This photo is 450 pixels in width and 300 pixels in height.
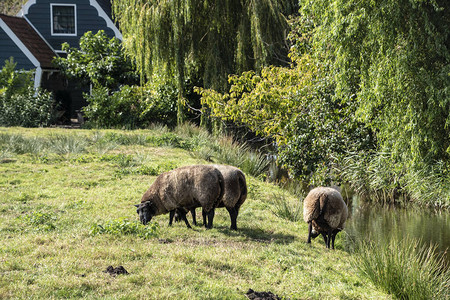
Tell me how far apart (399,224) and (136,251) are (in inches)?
324

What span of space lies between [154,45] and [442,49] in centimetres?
1370

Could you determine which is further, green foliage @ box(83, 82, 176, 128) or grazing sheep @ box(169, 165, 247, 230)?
green foliage @ box(83, 82, 176, 128)

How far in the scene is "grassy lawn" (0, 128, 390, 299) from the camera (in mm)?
5625

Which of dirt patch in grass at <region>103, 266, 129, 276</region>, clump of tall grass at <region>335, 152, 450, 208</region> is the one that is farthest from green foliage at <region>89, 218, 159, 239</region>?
clump of tall grass at <region>335, 152, 450, 208</region>

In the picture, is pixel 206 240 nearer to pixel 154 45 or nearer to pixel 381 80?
pixel 381 80

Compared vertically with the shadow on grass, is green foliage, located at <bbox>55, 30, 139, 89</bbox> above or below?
above

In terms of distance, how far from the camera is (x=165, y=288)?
5.57 m

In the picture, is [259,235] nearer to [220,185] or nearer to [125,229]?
[220,185]

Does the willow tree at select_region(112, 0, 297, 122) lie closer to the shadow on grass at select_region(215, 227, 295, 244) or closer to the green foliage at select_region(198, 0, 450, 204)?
the green foliage at select_region(198, 0, 450, 204)

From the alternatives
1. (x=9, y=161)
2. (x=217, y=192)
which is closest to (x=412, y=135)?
(x=217, y=192)

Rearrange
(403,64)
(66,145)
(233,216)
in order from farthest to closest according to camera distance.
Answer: (66,145) < (403,64) < (233,216)

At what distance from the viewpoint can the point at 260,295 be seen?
18.8 ft

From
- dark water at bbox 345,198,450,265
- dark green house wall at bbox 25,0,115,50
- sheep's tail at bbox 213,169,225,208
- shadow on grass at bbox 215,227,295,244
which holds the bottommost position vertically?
dark water at bbox 345,198,450,265

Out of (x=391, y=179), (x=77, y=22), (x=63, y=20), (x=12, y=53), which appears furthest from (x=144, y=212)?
(x=63, y=20)
